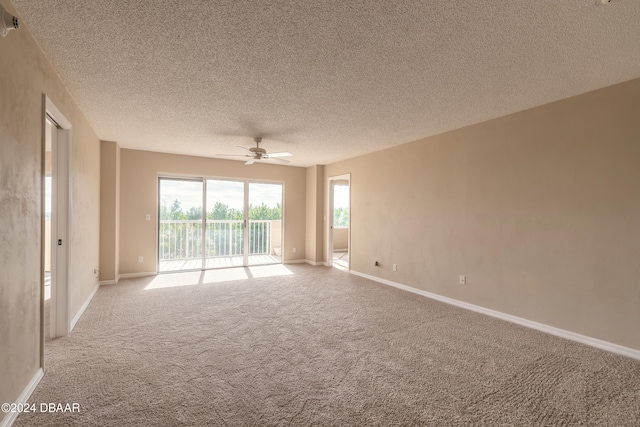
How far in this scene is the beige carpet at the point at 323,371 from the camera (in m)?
1.72

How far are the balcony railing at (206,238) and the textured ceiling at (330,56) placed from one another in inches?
113

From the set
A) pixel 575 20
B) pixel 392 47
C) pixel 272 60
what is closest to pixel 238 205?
pixel 272 60

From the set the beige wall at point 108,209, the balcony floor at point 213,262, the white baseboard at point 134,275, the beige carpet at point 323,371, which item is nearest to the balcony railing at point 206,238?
the balcony floor at point 213,262

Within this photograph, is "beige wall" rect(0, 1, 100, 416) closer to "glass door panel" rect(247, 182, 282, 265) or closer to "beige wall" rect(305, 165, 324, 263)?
"glass door panel" rect(247, 182, 282, 265)

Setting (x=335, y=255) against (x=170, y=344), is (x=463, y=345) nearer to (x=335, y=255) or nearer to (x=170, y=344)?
(x=170, y=344)

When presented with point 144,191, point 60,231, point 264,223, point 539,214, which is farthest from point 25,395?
point 264,223

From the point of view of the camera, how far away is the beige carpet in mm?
1723

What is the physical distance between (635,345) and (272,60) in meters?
3.89

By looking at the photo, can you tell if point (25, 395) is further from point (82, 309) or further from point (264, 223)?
point (264, 223)

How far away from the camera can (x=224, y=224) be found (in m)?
6.44

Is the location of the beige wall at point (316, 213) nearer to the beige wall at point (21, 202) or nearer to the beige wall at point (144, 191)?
the beige wall at point (144, 191)

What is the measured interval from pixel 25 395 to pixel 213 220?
4601 mm

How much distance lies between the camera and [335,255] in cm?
832

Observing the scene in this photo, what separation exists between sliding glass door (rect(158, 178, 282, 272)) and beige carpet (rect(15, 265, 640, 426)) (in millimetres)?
2428
